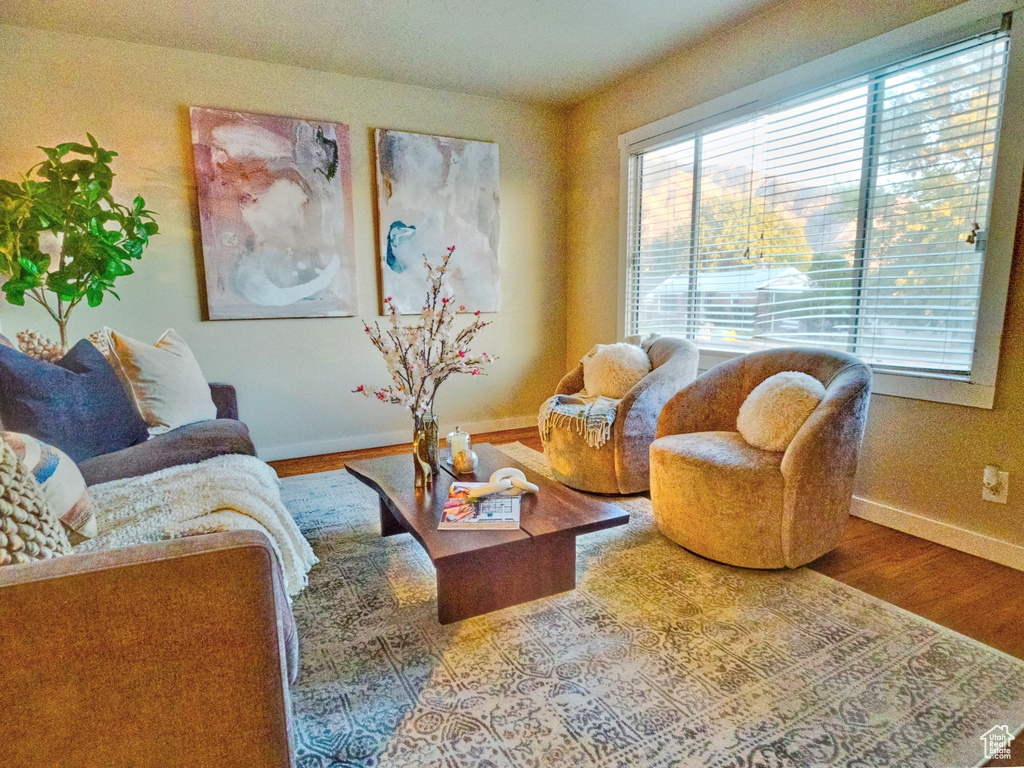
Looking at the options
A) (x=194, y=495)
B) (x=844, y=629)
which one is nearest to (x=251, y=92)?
(x=194, y=495)

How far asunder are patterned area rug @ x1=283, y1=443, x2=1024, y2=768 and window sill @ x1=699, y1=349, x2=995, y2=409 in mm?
1001

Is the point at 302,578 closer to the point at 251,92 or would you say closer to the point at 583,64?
the point at 251,92

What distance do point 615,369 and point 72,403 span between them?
2.55m

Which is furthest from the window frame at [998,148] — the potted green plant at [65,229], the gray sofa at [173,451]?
the potted green plant at [65,229]

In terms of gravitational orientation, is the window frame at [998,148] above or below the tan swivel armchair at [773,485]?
above

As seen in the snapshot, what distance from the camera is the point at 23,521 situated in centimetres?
102

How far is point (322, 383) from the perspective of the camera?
3.91m

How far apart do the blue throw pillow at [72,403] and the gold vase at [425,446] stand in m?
1.13

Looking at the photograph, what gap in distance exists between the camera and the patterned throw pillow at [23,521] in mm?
964

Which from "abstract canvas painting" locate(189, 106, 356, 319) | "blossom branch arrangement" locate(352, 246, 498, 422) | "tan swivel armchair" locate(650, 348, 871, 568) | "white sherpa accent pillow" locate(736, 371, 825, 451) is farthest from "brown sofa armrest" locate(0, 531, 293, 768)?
"abstract canvas painting" locate(189, 106, 356, 319)

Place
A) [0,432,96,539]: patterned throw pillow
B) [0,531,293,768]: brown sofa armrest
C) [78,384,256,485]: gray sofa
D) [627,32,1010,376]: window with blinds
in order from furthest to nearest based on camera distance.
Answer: [627,32,1010,376]: window with blinds < [78,384,256,485]: gray sofa < [0,432,96,539]: patterned throw pillow < [0,531,293,768]: brown sofa armrest

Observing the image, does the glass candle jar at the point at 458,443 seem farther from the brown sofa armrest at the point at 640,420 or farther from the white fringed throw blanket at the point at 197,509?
the brown sofa armrest at the point at 640,420

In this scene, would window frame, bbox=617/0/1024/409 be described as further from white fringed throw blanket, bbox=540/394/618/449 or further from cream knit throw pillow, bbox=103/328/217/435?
cream knit throw pillow, bbox=103/328/217/435

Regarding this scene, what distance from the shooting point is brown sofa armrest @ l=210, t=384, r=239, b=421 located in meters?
2.84
